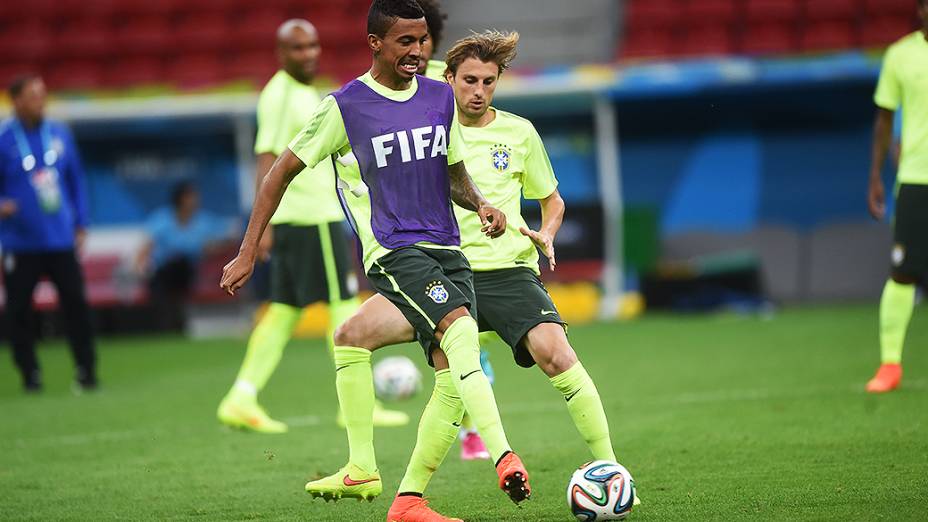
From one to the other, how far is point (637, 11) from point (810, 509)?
525 inches

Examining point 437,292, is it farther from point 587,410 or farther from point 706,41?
point 706,41

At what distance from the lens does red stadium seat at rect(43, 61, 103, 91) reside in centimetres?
1788

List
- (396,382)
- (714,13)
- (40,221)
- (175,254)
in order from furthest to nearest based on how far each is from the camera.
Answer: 1. (714,13)
2. (175,254)
3. (40,221)
4. (396,382)

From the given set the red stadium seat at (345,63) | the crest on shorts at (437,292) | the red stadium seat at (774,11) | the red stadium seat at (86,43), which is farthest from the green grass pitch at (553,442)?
the red stadium seat at (86,43)

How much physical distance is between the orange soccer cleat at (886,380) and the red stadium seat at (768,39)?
9.16 meters

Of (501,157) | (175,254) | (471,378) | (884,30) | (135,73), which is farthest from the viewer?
(135,73)

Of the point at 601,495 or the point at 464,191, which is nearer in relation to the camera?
the point at 601,495

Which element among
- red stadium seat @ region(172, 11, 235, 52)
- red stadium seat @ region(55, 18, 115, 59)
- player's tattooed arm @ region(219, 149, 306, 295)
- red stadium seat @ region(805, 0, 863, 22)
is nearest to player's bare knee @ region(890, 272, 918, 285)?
player's tattooed arm @ region(219, 149, 306, 295)

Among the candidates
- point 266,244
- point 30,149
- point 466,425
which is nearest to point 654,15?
point 30,149

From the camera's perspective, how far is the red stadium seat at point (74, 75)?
58.6 ft

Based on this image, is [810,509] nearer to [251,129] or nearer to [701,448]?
[701,448]

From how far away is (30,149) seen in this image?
1074 cm

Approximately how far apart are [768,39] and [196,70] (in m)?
7.83

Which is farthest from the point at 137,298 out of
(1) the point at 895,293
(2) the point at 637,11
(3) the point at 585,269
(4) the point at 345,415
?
(4) the point at 345,415
